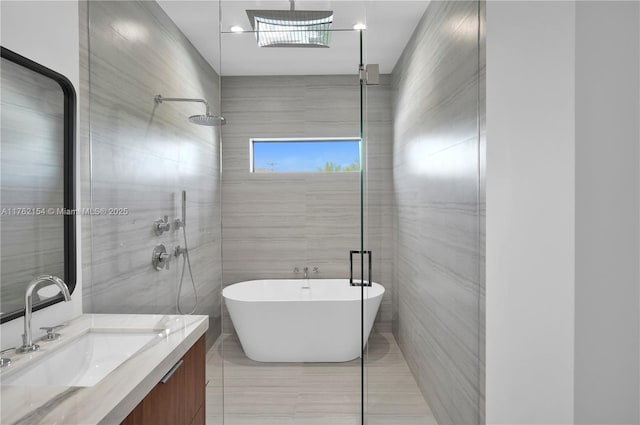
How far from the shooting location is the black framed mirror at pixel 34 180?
1.49 metres

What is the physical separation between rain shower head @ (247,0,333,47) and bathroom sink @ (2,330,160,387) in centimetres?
163

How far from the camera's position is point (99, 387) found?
1207 mm

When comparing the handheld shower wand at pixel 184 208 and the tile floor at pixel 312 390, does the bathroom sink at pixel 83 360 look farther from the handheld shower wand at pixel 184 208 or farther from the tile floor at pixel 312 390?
the handheld shower wand at pixel 184 208

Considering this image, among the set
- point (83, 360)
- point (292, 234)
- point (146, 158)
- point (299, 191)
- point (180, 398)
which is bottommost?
point (180, 398)

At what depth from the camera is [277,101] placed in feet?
6.91

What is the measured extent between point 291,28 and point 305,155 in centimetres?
69

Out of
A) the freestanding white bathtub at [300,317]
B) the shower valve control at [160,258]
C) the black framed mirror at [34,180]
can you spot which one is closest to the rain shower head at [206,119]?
the black framed mirror at [34,180]

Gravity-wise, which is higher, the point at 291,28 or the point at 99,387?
the point at 291,28

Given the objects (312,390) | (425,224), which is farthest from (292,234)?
(312,390)

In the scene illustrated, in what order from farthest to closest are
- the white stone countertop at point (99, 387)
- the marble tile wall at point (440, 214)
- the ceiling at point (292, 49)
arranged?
the ceiling at point (292, 49) → the marble tile wall at point (440, 214) → the white stone countertop at point (99, 387)

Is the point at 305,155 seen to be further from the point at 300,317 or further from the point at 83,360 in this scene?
the point at 83,360

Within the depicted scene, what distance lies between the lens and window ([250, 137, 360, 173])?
2084mm

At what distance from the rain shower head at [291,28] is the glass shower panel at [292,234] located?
1.7 inches

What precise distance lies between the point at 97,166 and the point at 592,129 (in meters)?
2.50
